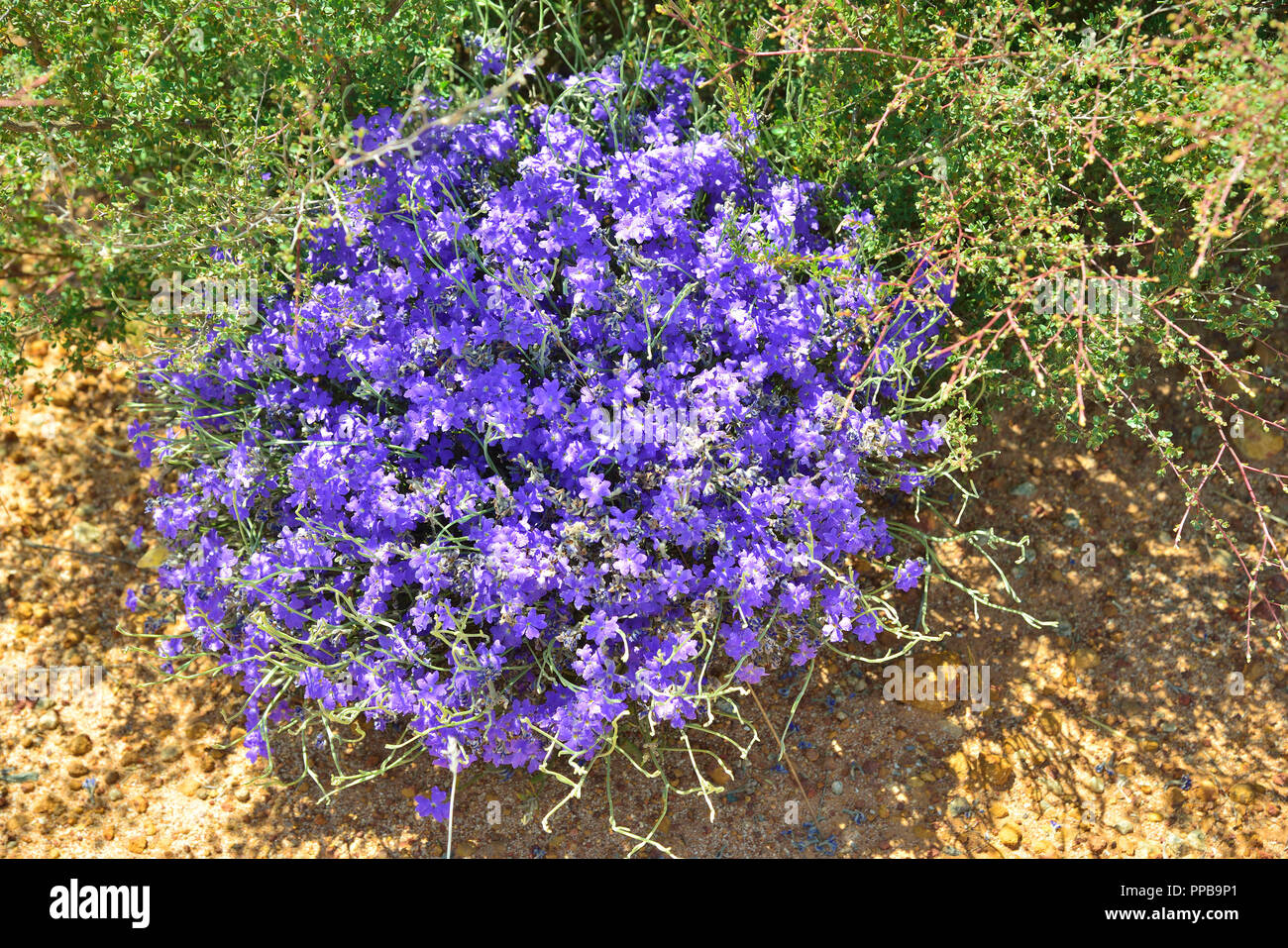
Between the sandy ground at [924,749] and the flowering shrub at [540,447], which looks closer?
the flowering shrub at [540,447]

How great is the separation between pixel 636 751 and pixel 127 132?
2342 millimetres

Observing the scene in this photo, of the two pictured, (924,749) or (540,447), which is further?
(924,749)

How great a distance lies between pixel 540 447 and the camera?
9.02ft

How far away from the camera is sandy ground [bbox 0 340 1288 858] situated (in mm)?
2920

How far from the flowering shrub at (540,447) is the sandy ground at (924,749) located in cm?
25

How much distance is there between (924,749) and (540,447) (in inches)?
58.2

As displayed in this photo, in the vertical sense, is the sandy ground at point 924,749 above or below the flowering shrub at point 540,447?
below

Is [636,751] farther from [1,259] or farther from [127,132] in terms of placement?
[1,259]

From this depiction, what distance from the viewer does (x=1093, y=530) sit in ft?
10.9

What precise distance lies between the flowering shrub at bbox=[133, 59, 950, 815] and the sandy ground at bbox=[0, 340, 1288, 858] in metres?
0.25

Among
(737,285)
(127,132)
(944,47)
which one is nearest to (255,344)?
(127,132)

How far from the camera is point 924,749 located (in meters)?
3.04

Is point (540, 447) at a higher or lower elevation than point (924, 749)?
higher

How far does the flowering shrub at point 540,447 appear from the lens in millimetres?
2615
